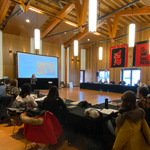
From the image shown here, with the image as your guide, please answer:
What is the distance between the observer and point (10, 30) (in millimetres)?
8164

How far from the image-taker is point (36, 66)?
930 cm

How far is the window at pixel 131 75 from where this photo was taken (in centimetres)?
982

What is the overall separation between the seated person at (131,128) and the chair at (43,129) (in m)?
0.79

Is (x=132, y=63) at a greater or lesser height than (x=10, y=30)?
lesser

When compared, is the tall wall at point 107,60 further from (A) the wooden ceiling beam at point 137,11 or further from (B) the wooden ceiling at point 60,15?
(A) the wooden ceiling beam at point 137,11

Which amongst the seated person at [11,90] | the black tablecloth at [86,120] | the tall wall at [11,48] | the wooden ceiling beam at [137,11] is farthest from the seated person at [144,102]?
the tall wall at [11,48]

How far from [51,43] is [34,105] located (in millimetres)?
9362

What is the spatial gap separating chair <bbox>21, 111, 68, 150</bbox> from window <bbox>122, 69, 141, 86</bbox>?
9.81 meters

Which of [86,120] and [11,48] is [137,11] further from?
[11,48]

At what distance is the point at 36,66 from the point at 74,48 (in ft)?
16.4

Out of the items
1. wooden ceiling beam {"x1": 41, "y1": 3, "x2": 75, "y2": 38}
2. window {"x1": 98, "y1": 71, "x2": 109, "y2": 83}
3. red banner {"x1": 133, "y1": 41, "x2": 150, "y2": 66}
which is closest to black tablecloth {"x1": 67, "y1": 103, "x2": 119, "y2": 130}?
wooden ceiling beam {"x1": 41, "y1": 3, "x2": 75, "y2": 38}

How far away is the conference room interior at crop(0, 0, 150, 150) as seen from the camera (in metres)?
5.90

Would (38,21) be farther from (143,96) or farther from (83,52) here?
(143,96)

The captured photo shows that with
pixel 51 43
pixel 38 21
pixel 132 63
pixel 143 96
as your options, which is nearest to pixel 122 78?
pixel 132 63
